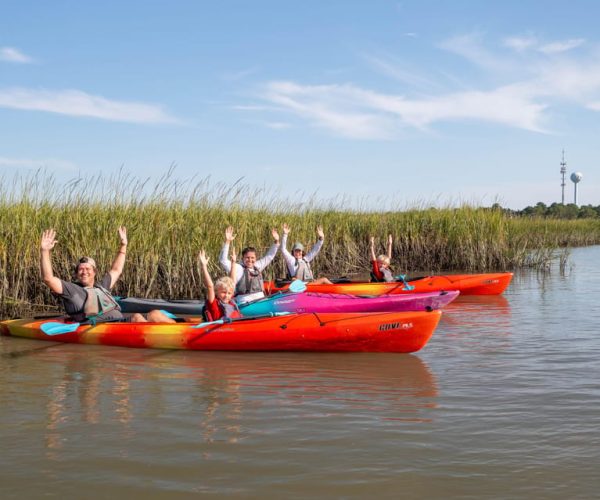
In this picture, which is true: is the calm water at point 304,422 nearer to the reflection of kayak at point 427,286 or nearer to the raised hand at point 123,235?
the raised hand at point 123,235

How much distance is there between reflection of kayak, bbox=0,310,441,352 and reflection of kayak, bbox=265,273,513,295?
3.39m

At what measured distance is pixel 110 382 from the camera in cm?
555

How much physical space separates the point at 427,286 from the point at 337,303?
3.00 metres

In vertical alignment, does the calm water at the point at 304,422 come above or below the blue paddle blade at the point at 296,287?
below

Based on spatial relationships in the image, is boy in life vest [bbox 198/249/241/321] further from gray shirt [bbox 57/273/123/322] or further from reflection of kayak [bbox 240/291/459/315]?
reflection of kayak [bbox 240/291/459/315]

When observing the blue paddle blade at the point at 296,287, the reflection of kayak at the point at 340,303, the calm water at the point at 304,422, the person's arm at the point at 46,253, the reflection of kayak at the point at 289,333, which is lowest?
the calm water at the point at 304,422

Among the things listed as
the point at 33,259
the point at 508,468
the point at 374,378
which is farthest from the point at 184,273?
the point at 508,468

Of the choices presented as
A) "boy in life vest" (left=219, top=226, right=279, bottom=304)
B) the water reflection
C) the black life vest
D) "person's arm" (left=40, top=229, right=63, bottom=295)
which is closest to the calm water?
the water reflection

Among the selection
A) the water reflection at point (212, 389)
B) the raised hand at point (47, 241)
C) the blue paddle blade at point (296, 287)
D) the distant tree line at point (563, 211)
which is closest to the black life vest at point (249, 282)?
the blue paddle blade at point (296, 287)

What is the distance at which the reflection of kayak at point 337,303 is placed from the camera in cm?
827

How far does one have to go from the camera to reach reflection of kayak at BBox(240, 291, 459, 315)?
326 inches

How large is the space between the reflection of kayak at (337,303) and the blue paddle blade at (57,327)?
6.92 ft

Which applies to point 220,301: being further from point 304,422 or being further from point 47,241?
point 304,422

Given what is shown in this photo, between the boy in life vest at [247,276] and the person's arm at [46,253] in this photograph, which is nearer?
the person's arm at [46,253]
